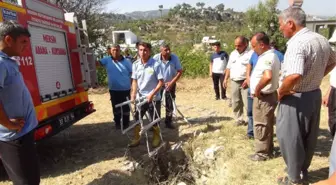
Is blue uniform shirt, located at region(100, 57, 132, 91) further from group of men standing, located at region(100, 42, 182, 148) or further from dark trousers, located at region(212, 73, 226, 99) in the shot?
dark trousers, located at region(212, 73, 226, 99)

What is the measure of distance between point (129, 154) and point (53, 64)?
1.87 meters

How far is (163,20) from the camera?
252 ft

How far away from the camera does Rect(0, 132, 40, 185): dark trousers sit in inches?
114

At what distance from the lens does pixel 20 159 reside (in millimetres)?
2932

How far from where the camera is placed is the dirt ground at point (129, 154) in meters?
4.30

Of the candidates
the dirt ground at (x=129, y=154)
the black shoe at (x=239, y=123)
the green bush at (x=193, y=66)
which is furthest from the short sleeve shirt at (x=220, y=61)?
the green bush at (x=193, y=66)

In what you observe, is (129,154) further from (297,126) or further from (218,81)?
(218,81)

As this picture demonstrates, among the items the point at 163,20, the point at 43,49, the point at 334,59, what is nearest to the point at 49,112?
the point at 43,49

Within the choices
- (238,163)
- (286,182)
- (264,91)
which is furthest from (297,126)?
(238,163)

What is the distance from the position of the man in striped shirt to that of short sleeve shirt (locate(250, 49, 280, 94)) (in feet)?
2.15

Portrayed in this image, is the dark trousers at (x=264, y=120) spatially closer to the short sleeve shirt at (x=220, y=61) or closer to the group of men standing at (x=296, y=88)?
the group of men standing at (x=296, y=88)

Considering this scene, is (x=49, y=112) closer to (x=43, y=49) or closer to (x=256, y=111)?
(x=43, y=49)

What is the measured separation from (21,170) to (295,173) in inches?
108

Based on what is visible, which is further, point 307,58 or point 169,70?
point 169,70
